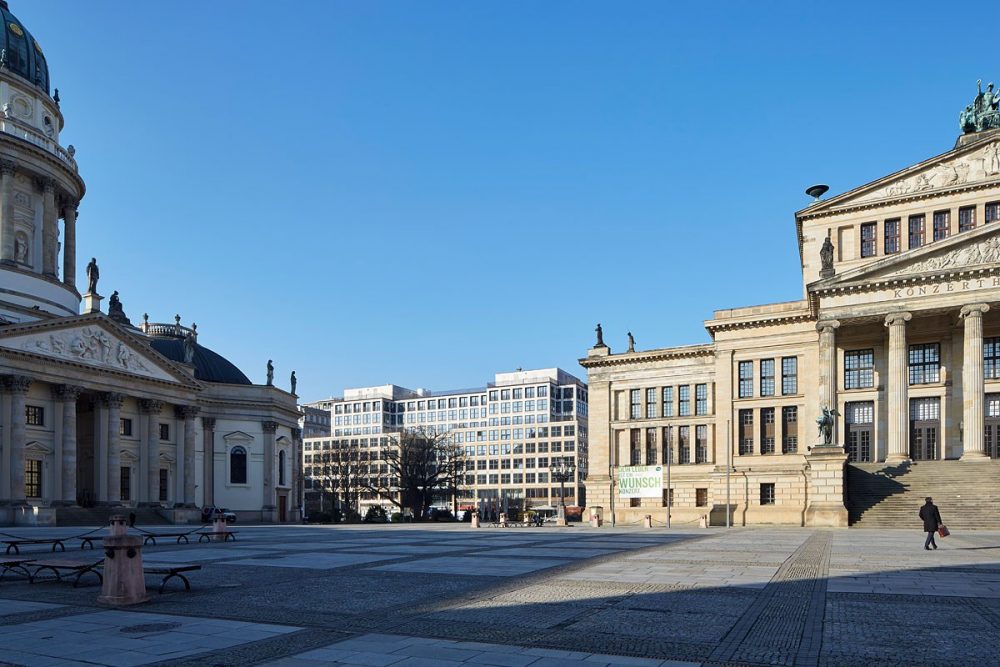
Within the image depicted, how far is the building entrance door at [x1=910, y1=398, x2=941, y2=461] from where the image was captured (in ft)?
180

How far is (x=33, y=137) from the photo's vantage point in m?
72.1

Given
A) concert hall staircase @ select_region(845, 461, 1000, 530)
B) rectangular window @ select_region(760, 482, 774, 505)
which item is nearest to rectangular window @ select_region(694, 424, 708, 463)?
rectangular window @ select_region(760, 482, 774, 505)

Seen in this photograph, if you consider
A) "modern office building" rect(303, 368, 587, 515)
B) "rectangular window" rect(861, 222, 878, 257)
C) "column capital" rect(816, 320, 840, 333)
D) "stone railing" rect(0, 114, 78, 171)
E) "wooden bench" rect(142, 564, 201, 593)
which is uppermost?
"stone railing" rect(0, 114, 78, 171)

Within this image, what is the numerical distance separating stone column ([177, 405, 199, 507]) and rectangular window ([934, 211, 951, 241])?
6400 centimetres

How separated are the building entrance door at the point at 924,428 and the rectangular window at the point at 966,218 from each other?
11.9 m

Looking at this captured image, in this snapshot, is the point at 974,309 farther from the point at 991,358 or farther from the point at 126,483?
the point at 126,483

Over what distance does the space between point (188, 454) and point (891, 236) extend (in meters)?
62.3

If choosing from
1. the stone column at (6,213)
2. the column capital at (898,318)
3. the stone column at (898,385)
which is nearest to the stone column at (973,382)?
the column capital at (898,318)

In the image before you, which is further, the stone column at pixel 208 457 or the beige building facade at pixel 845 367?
the stone column at pixel 208 457

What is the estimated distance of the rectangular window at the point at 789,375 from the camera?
203 ft

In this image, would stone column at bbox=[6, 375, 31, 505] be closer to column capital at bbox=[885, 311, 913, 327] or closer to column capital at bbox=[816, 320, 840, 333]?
column capital at bbox=[816, 320, 840, 333]

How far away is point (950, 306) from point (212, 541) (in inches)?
1728

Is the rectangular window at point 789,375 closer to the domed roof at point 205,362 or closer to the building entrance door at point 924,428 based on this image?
the building entrance door at point 924,428

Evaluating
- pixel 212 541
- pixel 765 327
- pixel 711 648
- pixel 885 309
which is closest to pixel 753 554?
pixel 711 648
